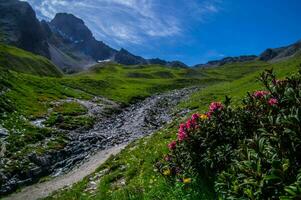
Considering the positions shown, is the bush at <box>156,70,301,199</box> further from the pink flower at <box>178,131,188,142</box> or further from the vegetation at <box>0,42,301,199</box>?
the vegetation at <box>0,42,301,199</box>

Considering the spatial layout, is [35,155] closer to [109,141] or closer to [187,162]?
[109,141]

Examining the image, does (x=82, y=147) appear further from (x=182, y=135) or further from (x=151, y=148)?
(x=182, y=135)

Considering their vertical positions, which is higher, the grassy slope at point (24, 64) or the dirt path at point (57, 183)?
the grassy slope at point (24, 64)

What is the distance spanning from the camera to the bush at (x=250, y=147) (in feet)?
22.4

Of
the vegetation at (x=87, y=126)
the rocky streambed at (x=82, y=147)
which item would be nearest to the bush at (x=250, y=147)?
the vegetation at (x=87, y=126)

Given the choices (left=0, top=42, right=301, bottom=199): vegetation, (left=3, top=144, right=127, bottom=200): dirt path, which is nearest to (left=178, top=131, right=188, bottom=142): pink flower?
(left=0, top=42, right=301, bottom=199): vegetation

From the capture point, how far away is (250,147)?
7.73m

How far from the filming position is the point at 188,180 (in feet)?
39.1

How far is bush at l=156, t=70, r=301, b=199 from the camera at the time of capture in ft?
22.4

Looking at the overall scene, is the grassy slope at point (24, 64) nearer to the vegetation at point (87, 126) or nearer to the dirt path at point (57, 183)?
the vegetation at point (87, 126)

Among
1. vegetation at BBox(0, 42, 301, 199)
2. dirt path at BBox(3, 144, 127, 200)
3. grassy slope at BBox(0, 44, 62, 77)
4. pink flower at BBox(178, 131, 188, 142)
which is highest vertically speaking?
grassy slope at BBox(0, 44, 62, 77)

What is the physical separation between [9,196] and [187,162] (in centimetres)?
1977

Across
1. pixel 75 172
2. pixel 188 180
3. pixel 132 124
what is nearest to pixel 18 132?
pixel 75 172

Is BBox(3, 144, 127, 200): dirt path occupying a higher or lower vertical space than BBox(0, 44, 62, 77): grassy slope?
lower
